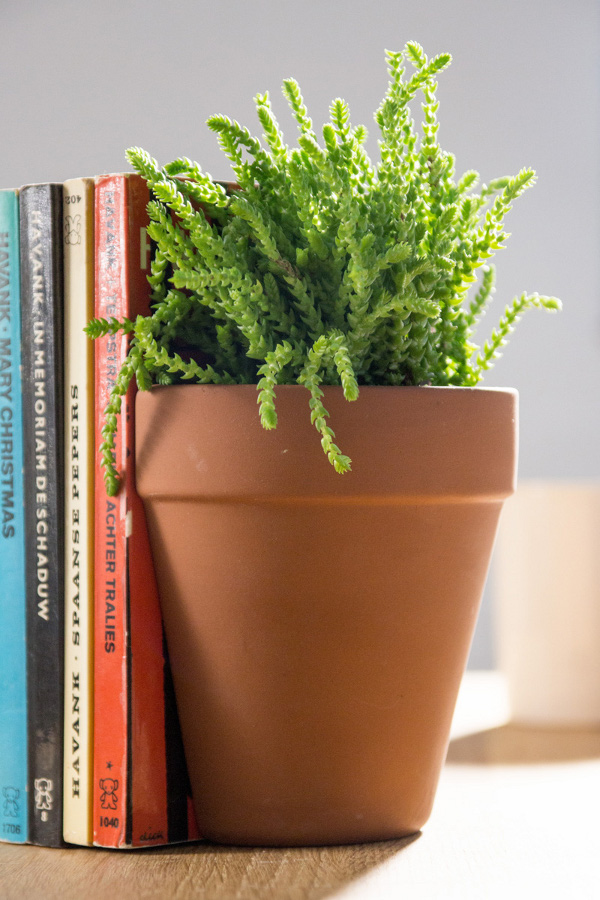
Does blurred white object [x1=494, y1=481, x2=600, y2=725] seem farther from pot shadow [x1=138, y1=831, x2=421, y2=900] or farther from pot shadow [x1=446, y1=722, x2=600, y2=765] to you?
pot shadow [x1=138, y1=831, x2=421, y2=900]

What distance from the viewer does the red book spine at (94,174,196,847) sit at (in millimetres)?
441

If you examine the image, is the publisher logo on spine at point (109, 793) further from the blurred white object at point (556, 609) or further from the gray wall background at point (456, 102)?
the gray wall background at point (456, 102)

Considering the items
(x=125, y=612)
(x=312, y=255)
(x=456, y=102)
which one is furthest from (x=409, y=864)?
(x=456, y=102)

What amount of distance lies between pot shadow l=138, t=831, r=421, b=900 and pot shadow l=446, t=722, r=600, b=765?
176 millimetres

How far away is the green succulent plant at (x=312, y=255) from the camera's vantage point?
1.30 feet

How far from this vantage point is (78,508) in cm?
46

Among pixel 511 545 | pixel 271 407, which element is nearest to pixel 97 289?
pixel 271 407

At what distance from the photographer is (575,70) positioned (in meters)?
1.77

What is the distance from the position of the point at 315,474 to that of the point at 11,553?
184mm

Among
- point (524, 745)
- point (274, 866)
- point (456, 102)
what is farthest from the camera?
point (456, 102)

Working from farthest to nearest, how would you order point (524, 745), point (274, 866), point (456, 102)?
point (456, 102), point (524, 745), point (274, 866)

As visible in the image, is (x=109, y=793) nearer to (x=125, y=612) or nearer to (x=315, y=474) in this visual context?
(x=125, y=612)

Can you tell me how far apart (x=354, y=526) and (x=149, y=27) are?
1.69 meters

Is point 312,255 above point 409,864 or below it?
above
